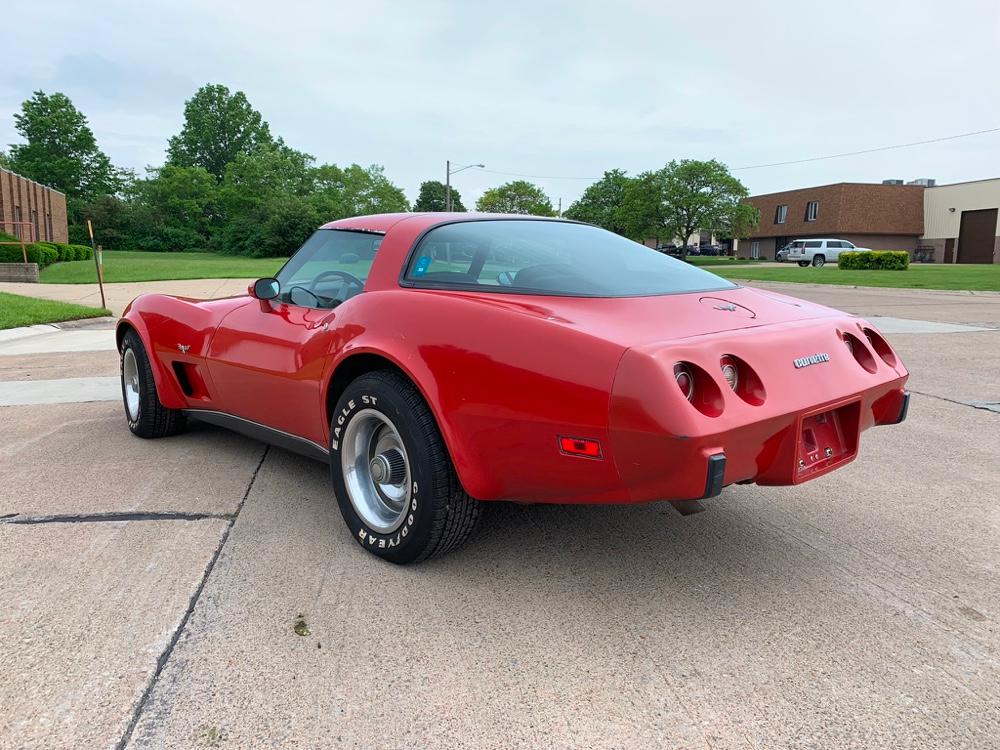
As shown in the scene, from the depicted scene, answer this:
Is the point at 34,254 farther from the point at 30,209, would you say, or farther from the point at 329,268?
the point at 329,268

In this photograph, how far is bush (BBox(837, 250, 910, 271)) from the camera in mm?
32594

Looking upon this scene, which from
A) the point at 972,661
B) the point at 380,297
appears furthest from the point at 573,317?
the point at 972,661

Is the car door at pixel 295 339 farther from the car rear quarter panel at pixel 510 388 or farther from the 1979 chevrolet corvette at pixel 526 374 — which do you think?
the car rear quarter panel at pixel 510 388

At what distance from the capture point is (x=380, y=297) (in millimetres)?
2939

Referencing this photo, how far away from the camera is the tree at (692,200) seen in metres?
52.3

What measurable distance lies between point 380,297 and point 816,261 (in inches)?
1863

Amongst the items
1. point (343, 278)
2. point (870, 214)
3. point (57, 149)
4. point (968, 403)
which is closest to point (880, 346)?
point (343, 278)

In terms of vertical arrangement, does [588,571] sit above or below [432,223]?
below

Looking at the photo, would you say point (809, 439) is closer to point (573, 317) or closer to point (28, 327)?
point (573, 317)

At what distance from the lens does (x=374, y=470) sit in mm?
2986

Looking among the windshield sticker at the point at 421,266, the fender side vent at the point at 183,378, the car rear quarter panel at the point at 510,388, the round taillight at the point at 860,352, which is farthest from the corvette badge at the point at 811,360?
the fender side vent at the point at 183,378

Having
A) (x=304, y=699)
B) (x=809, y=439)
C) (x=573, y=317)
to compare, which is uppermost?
(x=573, y=317)

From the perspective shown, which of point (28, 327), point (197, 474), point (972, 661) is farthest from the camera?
point (28, 327)

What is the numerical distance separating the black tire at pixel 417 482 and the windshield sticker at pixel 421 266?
445mm
